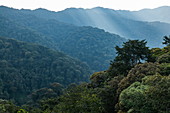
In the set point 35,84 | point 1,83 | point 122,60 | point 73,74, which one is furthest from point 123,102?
point 73,74

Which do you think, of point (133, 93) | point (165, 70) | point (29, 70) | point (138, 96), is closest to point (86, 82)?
point (165, 70)

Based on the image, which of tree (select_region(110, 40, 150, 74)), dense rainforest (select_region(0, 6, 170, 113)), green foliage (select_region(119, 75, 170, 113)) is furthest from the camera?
tree (select_region(110, 40, 150, 74))

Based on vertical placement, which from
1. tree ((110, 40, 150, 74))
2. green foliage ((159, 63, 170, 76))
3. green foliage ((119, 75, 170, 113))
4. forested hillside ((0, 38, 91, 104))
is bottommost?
forested hillside ((0, 38, 91, 104))

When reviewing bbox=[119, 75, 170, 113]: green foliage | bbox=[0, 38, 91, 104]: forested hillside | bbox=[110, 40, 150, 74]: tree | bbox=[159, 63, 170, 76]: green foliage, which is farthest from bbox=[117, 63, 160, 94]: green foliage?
bbox=[0, 38, 91, 104]: forested hillside

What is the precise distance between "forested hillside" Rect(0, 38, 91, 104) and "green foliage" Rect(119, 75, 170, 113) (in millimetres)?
85968

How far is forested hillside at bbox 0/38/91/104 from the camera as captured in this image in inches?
4195

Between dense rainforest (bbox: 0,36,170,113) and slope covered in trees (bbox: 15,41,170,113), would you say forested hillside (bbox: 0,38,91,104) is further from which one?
slope covered in trees (bbox: 15,41,170,113)

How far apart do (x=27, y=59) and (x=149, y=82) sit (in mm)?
132436

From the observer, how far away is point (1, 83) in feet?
330

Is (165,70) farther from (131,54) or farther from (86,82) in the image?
(86,82)

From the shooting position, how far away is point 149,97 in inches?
→ 552

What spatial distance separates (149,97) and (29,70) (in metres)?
121

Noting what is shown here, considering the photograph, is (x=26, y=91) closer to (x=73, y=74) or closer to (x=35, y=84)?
(x=35, y=84)

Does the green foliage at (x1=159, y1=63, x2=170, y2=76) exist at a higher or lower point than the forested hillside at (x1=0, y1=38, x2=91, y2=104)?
higher
